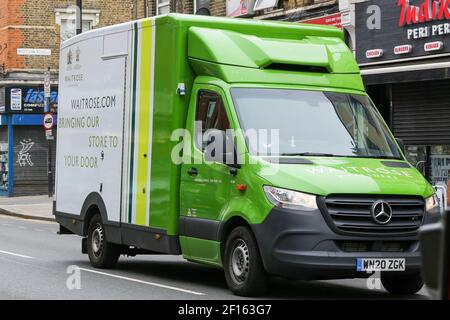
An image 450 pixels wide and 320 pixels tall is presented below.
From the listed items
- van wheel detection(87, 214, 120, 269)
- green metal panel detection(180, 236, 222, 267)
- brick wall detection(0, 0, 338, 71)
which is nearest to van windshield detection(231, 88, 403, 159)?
green metal panel detection(180, 236, 222, 267)

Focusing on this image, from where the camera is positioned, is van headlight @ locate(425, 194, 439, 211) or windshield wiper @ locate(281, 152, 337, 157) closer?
van headlight @ locate(425, 194, 439, 211)

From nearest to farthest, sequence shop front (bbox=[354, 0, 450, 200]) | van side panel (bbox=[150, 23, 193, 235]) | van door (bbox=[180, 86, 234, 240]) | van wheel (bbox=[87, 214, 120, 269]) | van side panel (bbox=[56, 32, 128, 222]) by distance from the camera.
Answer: van door (bbox=[180, 86, 234, 240]), van side panel (bbox=[150, 23, 193, 235]), van side panel (bbox=[56, 32, 128, 222]), van wheel (bbox=[87, 214, 120, 269]), shop front (bbox=[354, 0, 450, 200])

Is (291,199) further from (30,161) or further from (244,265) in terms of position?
(30,161)

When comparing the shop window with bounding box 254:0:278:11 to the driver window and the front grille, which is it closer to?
the driver window

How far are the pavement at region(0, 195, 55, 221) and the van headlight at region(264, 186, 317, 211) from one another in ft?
57.0

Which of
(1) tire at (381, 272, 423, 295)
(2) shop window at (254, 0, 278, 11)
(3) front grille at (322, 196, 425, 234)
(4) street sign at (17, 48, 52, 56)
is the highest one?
(2) shop window at (254, 0, 278, 11)

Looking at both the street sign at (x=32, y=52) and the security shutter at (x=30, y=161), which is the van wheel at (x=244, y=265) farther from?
the street sign at (x=32, y=52)

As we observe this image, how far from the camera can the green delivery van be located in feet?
33.1

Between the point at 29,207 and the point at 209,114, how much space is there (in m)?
21.8

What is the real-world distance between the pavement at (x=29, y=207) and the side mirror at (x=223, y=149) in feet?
53.7

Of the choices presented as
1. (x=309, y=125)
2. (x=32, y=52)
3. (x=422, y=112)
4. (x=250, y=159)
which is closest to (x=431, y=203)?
(x=309, y=125)

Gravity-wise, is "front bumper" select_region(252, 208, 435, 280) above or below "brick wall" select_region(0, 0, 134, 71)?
below

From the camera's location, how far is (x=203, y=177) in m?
11.2

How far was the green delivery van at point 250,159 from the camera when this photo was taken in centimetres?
1009
